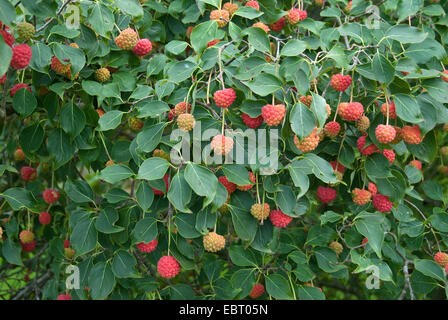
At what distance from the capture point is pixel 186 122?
4.11 ft

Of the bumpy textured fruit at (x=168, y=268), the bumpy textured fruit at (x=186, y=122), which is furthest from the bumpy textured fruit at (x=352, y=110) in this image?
Answer: the bumpy textured fruit at (x=168, y=268)

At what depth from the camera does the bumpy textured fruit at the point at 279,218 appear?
1.40 meters

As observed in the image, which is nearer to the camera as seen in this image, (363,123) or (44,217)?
(363,123)

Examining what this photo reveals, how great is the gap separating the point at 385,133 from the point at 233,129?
0.43 meters

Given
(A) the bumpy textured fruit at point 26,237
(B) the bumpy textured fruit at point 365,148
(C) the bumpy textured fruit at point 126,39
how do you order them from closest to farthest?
(B) the bumpy textured fruit at point 365,148
(C) the bumpy textured fruit at point 126,39
(A) the bumpy textured fruit at point 26,237

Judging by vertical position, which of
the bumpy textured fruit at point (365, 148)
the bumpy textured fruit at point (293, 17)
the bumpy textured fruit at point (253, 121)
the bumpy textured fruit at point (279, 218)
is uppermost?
the bumpy textured fruit at point (293, 17)

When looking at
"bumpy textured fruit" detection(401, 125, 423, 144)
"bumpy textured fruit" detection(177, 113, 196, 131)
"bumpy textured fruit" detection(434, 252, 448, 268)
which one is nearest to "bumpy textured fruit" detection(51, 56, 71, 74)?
"bumpy textured fruit" detection(177, 113, 196, 131)

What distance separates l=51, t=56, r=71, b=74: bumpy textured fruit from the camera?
1.51 m

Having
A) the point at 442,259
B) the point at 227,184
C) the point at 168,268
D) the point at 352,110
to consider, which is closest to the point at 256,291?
the point at 168,268

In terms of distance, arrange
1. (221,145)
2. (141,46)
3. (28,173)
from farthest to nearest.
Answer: (28,173), (141,46), (221,145)

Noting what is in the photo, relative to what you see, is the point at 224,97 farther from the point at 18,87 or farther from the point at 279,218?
the point at 18,87

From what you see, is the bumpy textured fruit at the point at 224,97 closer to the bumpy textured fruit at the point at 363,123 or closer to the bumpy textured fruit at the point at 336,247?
the bumpy textured fruit at the point at 363,123

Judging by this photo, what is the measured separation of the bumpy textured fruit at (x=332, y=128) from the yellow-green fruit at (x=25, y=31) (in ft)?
3.10

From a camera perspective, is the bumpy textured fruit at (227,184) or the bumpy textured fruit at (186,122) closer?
the bumpy textured fruit at (186,122)
